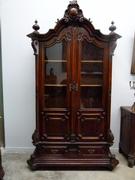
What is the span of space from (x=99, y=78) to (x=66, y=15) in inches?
35.6

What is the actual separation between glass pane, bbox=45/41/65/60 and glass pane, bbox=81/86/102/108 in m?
→ 0.52

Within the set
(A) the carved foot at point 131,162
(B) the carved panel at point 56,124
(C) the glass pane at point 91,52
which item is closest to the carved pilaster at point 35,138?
(B) the carved panel at point 56,124

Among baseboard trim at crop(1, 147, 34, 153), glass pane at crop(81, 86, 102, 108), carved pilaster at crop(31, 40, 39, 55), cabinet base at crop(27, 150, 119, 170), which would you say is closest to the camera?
carved pilaster at crop(31, 40, 39, 55)

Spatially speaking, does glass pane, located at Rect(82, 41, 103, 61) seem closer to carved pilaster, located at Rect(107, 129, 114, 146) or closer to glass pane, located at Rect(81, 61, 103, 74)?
glass pane, located at Rect(81, 61, 103, 74)

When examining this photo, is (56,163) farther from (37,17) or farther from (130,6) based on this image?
(130,6)

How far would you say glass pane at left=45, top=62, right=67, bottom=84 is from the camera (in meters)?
2.88

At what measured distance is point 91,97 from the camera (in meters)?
2.97

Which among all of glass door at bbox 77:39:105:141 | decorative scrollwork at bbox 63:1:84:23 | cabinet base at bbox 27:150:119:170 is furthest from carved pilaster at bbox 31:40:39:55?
cabinet base at bbox 27:150:119:170

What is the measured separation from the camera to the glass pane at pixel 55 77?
2852 millimetres

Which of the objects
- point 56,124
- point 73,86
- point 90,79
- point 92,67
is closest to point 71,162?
point 56,124

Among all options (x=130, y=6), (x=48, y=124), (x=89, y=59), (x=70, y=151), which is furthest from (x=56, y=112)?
(x=130, y=6)

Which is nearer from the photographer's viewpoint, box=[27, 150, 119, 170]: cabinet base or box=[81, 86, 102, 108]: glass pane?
box=[27, 150, 119, 170]: cabinet base

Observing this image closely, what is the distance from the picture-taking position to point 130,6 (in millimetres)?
3246

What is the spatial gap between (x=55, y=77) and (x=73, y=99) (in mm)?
377
